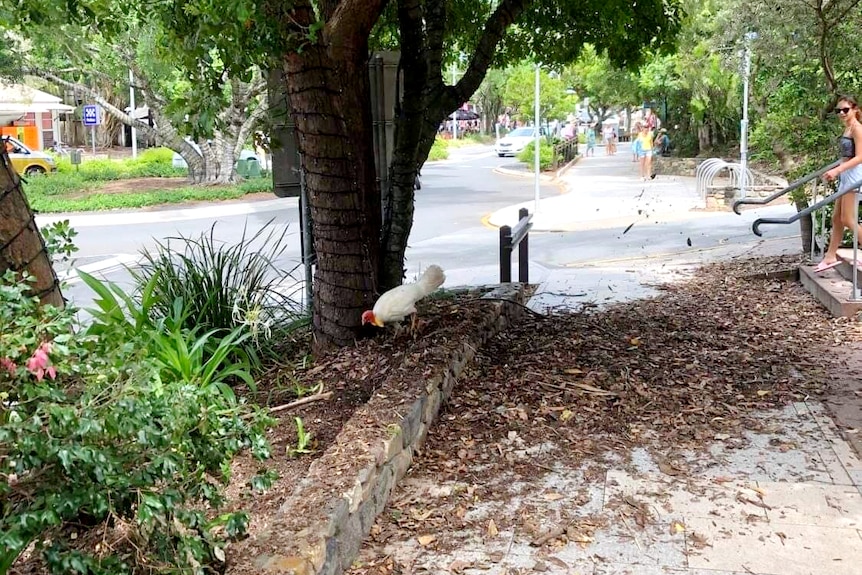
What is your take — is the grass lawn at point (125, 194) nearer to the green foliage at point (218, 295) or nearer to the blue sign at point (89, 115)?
the blue sign at point (89, 115)

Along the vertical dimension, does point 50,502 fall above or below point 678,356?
above

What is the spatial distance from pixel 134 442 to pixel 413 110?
3.92 meters

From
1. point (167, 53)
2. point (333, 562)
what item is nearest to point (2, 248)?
point (333, 562)

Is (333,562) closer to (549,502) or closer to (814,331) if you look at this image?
(549,502)

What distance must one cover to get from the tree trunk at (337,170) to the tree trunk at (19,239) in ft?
7.41

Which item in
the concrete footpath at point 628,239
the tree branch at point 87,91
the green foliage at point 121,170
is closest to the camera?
the concrete footpath at point 628,239

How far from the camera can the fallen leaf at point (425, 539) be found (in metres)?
3.66

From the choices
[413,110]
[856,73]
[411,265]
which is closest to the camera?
[413,110]

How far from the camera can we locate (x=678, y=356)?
630 cm

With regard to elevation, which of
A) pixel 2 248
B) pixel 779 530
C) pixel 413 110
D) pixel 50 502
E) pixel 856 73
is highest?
pixel 856 73

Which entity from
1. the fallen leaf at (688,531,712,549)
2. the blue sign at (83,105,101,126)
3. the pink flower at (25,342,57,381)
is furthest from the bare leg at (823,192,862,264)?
the blue sign at (83,105,101,126)

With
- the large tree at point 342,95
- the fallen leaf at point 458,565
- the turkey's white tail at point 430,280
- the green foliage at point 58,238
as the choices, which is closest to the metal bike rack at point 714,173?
the large tree at point 342,95

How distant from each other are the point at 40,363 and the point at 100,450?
0.98ft

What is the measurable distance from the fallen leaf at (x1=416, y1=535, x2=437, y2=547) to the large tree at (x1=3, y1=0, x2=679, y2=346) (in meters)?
2.12
